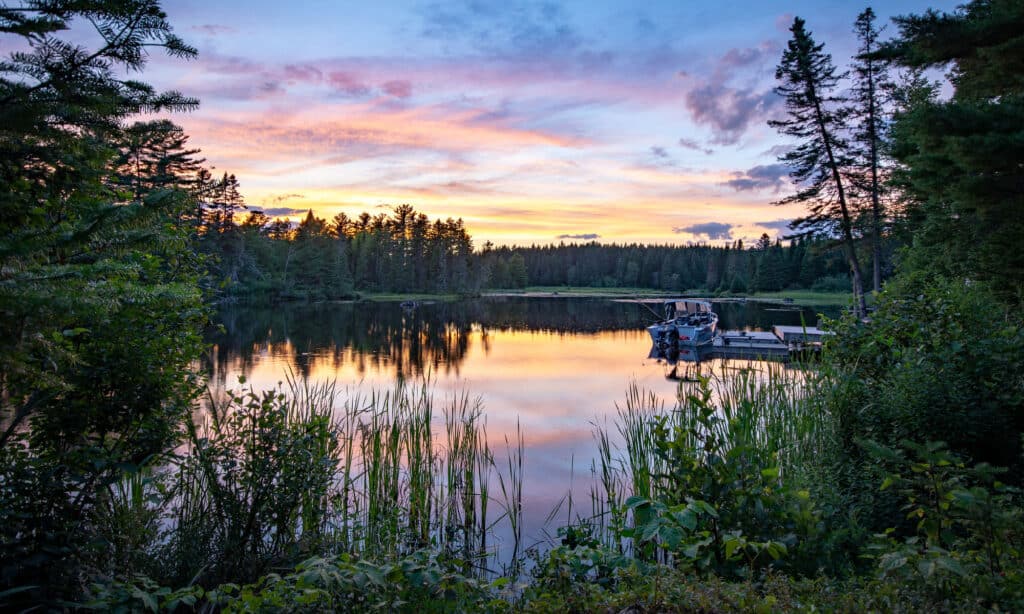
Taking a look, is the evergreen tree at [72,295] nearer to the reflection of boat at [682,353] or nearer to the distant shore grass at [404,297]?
the reflection of boat at [682,353]

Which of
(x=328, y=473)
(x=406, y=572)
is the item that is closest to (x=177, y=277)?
(x=328, y=473)

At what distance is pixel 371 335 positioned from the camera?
35906mm

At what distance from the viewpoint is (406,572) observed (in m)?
3.44

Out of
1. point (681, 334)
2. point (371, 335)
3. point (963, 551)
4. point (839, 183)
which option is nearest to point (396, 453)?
point (963, 551)

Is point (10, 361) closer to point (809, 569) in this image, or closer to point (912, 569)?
point (912, 569)

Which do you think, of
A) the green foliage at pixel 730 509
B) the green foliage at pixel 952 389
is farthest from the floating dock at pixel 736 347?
the green foliage at pixel 730 509

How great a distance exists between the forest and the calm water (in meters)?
1.19

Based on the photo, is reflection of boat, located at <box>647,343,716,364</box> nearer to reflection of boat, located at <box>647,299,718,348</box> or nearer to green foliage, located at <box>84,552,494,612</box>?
reflection of boat, located at <box>647,299,718,348</box>

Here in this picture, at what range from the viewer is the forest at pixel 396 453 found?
125 inches

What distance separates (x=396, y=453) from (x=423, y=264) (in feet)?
280

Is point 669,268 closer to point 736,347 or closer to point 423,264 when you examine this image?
point 423,264

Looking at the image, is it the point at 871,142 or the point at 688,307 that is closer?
the point at 871,142

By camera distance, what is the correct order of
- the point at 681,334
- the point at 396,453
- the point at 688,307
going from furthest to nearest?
the point at 688,307 → the point at 681,334 → the point at 396,453

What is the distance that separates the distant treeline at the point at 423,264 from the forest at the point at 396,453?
20.3 m
